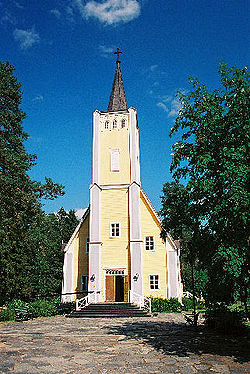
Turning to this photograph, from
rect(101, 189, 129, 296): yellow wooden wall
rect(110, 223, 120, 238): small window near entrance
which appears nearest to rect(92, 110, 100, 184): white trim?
rect(101, 189, 129, 296): yellow wooden wall

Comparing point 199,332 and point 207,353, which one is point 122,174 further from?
point 207,353

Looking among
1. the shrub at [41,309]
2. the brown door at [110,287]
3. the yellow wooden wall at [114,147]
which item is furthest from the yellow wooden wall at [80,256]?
the yellow wooden wall at [114,147]

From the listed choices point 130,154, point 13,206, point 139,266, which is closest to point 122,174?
point 130,154

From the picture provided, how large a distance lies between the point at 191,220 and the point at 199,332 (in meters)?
5.85

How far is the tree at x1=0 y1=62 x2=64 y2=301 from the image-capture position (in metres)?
23.2

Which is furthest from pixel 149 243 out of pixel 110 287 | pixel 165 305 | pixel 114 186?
pixel 114 186

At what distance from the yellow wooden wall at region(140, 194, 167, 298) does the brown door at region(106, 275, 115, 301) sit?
8.48 feet

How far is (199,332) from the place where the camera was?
12.7 m

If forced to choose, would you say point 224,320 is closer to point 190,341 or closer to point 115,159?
point 190,341

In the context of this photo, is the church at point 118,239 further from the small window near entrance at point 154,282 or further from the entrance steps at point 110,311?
the entrance steps at point 110,311

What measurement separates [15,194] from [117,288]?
40.7 ft

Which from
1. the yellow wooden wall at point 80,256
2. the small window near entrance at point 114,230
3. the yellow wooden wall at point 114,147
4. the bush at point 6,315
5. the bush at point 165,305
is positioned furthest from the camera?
the yellow wooden wall at point 114,147

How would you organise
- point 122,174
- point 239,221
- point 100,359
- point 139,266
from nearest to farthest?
point 239,221, point 100,359, point 139,266, point 122,174

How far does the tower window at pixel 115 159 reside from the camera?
27.6 metres
